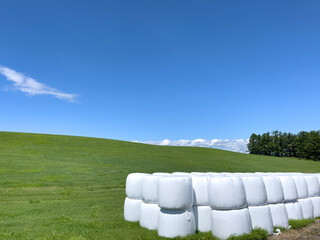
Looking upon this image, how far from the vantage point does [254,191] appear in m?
6.63

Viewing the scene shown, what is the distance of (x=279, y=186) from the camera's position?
733cm

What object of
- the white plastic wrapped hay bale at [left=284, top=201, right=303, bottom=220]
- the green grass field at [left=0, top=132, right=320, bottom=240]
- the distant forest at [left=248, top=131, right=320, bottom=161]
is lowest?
the green grass field at [left=0, top=132, right=320, bottom=240]

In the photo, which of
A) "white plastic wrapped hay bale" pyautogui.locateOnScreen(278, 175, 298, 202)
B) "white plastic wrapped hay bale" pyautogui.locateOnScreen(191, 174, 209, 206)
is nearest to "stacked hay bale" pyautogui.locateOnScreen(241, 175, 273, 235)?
"white plastic wrapped hay bale" pyautogui.locateOnScreen(191, 174, 209, 206)

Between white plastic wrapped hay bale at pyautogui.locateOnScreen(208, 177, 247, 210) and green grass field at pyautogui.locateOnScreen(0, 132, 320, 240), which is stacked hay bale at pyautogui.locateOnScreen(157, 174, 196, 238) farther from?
white plastic wrapped hay bale at pyautogui.locateOnScreen(208, 177, 247, 210)

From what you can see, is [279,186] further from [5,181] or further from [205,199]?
[5,181]

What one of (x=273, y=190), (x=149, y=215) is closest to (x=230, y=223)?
(x=273, y=190)

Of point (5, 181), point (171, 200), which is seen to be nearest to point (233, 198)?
point (171, 200)

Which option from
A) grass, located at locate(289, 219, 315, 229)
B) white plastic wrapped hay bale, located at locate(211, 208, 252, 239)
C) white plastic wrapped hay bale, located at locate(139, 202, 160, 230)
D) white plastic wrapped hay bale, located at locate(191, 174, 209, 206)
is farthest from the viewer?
grass, located at locate(289, 219, 315, 229)

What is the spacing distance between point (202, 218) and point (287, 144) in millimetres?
97924

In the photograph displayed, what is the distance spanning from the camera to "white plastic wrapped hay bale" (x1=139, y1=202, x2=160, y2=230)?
22.3 feet

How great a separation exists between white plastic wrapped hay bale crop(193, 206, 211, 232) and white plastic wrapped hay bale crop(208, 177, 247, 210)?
48 cm

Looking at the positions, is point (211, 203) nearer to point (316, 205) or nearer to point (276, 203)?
point (276, 203)

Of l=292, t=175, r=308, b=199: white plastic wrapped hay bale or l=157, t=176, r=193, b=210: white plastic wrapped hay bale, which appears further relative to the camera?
l=292, t=175, r=308, b=199: white plastic wrapped hay bale

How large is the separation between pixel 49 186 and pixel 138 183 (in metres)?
9.59
